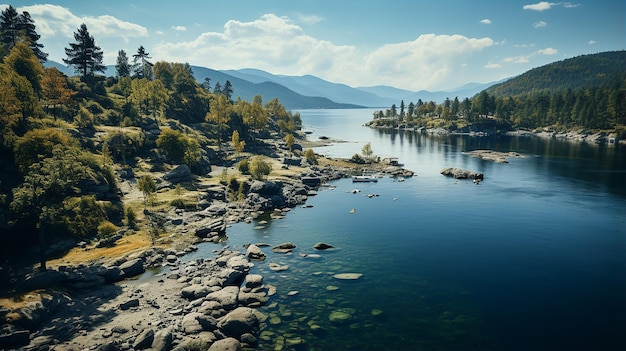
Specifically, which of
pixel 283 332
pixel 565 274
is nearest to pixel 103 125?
pixel 283 332

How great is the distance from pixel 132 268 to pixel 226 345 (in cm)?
2700

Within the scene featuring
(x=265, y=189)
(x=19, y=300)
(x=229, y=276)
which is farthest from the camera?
(x=265, y=189)

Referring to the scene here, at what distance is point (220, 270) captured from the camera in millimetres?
55562

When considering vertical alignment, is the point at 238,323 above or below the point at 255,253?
below

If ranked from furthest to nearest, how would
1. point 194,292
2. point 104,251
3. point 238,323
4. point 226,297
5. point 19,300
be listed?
1. point 104,251
2. point 194,292
3. point 226,297
4. point 19,300
5. point 238,323

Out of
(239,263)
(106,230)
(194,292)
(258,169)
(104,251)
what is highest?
(258,169)

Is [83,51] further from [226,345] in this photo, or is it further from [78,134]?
[226,345]

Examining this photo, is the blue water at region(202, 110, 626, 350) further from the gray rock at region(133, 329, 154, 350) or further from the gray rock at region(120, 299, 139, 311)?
the gray rock at region(120, 299, 139, 311)

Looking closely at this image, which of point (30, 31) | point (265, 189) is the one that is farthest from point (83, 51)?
point (265, 189)

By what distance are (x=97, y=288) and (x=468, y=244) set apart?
215 ft

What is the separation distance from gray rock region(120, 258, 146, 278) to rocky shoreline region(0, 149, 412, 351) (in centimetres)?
15

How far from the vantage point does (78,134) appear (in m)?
105

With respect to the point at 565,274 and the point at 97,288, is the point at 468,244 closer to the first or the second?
the point at 565,274

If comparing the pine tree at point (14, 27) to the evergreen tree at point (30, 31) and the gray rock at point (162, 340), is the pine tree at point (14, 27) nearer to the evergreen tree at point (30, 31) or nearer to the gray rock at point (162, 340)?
the evergreen tree at point (30, 31)
